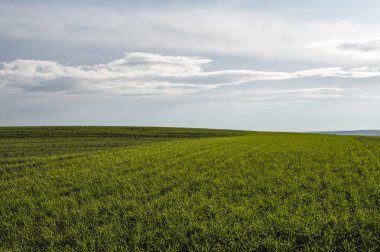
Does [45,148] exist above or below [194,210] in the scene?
below

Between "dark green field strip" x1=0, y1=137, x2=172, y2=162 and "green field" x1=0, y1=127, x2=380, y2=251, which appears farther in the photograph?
"dark green field strip" x1=0, y1=137, x2=172, y2=162

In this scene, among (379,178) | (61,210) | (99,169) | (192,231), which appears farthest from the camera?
(99,169)

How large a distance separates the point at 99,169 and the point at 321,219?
12767 mm

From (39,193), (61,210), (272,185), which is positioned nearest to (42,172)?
(39,193)

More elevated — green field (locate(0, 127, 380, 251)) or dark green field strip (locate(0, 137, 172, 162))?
green field (locate(0, 127, 380, 251))

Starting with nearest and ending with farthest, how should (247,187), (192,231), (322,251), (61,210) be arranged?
Answer: (322,251), (192,231), (61,210), (247,187)

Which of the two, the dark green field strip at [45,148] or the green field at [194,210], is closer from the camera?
the green field at [194,210]

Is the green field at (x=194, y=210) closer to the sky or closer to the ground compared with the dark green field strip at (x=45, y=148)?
closer to the sky

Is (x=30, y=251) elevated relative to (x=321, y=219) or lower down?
lower down

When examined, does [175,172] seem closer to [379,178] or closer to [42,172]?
[42,172]

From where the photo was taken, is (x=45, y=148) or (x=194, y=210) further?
(x=45, y=148)

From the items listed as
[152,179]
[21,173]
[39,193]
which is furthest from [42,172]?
[152,179]

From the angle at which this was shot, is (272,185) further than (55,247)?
Yes

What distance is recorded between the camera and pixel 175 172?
15070mm
